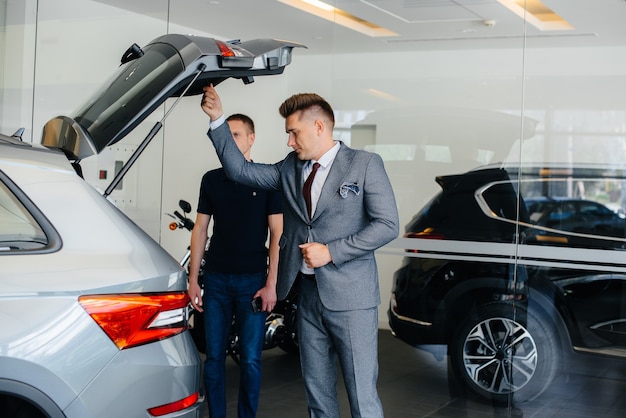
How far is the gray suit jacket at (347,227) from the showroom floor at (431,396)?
1423 millimetres

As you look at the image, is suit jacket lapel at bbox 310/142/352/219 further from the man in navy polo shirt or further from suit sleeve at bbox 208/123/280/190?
the man in navy polo shirt

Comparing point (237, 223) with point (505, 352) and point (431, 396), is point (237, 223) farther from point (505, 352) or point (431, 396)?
point (505, 352)

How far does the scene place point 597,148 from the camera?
4.03 meters

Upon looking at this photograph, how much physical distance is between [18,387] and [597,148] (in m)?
2.88

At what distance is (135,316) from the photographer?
8.13 ft

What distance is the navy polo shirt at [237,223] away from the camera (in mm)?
4160

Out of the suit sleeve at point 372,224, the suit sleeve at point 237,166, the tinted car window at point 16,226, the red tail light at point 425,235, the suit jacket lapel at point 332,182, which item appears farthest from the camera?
the red tail light at point 425,235

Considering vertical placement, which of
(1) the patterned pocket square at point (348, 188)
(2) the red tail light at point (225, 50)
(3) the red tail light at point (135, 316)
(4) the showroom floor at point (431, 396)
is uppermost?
(2) the red tail light at point (225, 50)

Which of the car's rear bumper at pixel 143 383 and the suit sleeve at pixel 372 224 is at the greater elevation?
the suit sleeve at pixel 372 224

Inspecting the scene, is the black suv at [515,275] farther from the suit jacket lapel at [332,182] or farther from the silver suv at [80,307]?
the silver suv at [80,307]

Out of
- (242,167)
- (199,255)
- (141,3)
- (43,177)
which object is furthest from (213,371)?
(141,3)

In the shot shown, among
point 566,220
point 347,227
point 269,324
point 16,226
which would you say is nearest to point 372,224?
point 347,227

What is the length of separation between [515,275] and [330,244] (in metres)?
1.49

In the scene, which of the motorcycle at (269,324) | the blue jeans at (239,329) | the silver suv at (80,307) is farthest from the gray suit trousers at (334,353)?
the motorcycle at (269,324)
